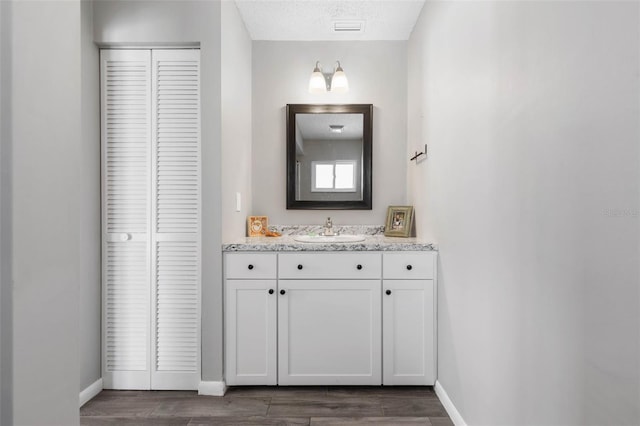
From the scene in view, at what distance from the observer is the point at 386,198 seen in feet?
9.70

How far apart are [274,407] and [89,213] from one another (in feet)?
4.81

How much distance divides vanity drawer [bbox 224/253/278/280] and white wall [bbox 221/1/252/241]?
0.14 meters

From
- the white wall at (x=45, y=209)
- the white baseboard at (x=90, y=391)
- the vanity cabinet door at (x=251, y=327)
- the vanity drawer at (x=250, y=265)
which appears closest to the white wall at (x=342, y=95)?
the vanity drawer at (x=250, y=265)

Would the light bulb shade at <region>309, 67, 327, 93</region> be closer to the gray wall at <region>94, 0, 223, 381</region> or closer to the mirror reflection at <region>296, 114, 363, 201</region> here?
the mirror reflection at <region>296, 114, 363, 201</region>

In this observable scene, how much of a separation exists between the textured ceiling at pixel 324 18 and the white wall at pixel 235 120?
0.12 metres

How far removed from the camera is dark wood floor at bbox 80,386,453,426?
6.37 feet

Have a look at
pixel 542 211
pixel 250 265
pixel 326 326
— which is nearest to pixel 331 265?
pixel 326 326

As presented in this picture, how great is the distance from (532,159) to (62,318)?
1.29m

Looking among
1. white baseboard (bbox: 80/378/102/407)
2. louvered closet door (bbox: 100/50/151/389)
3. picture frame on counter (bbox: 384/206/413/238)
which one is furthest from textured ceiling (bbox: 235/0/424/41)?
white baseboard (bbox: 80/378/102/407)

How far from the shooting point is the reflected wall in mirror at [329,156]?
9.55 feet

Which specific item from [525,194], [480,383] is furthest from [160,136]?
[480,383]

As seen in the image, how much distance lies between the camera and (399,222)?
2.76 metres

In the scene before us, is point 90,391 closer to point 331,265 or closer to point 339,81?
point 331,265

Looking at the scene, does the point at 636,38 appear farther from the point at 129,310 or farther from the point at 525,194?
the point at 129,310
